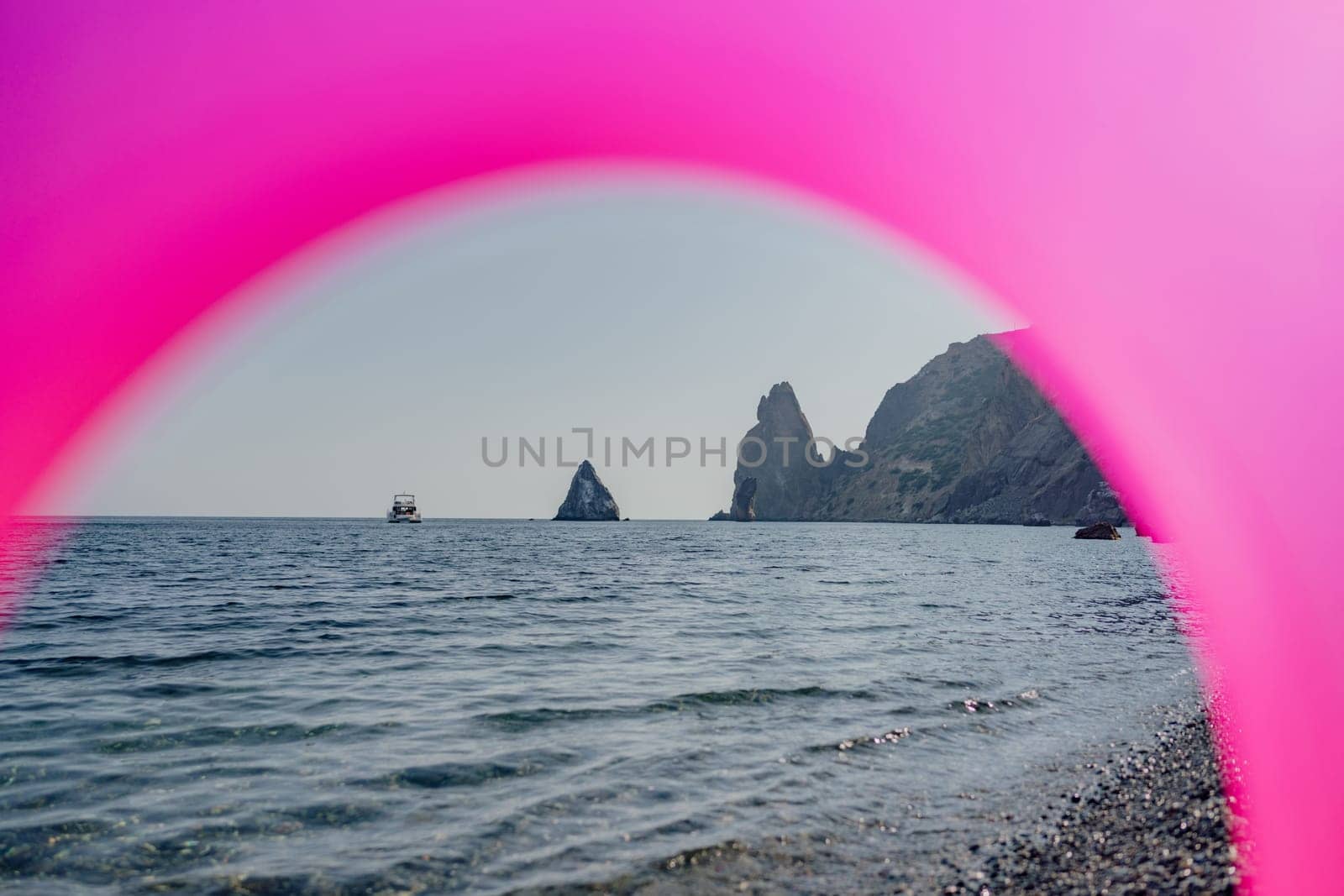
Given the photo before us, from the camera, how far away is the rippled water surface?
8836 mm

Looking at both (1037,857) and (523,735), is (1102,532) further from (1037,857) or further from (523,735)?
(1037,857)

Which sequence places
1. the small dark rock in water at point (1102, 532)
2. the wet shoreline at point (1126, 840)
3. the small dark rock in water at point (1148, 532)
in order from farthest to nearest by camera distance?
the small dark rock in water at point (1148, 532) → the small dark rock in water at point (1102, 532) → the wet shoreline at point (1126, 840)

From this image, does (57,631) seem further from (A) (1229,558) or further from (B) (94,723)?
(A) (1229,558)

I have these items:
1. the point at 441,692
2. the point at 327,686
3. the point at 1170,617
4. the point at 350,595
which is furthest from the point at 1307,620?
the point at 350,595

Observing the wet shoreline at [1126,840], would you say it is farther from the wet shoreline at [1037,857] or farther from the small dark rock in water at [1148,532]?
the small dark rock in water at [1148,532]

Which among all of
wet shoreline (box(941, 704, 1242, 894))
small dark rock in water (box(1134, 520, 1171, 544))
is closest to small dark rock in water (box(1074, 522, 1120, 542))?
small dark rock in water (box(1134, 520, 1171, 544))

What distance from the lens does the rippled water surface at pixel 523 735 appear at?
8836 mm

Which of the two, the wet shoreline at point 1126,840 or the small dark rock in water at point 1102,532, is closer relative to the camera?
the wet shoreline at point 1126,840

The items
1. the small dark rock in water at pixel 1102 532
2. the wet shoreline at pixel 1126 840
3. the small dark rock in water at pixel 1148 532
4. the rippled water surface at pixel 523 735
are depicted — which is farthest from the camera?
the small dark rock in water at pixel 1148 532

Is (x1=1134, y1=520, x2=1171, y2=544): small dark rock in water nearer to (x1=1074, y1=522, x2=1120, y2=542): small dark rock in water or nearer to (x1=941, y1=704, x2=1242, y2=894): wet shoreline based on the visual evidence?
(x1=1074, y1=522, x2=1120, y2=542): small dark rock in water

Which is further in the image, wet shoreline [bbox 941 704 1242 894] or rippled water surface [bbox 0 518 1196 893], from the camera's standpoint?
rippled water surface [bbox 0 518 1196 893]

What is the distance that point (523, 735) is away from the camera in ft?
44.5

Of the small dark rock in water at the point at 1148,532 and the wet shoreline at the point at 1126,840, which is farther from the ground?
the wet shoreline at the point at 1126,840

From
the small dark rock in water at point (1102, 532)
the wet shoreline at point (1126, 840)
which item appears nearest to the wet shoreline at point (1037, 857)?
the wet shoreline at point (1126, 840)
